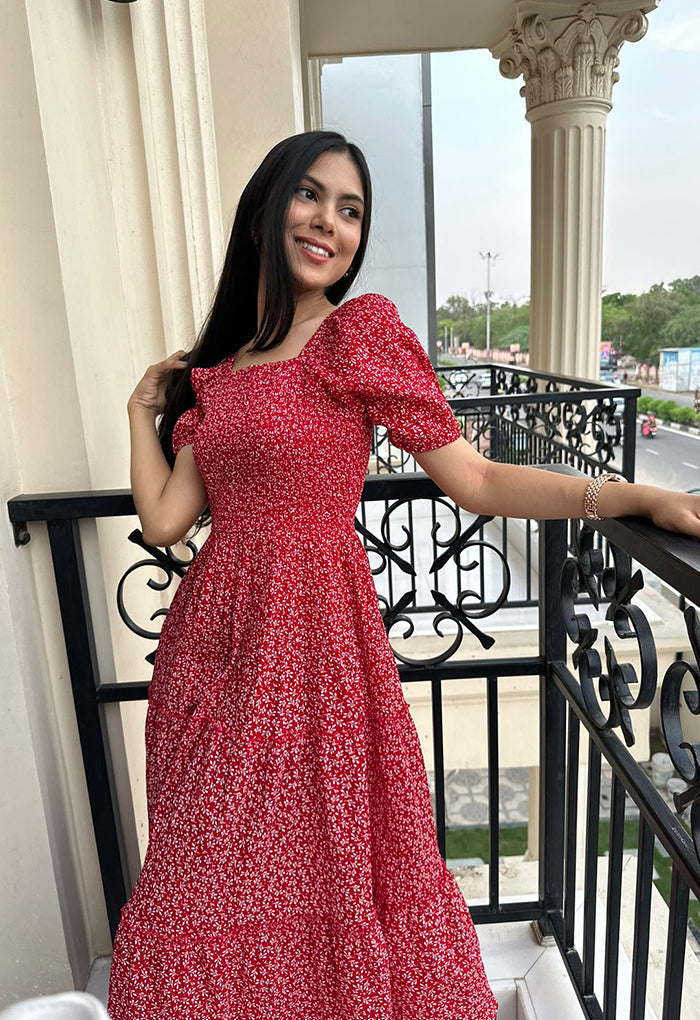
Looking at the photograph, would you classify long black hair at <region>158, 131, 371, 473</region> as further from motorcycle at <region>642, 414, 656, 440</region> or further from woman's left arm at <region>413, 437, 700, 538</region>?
motorcycle at <region>642, 414, 656, 440</region>

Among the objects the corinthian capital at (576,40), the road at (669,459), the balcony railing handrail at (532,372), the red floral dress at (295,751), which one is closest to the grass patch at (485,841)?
the road at (669,459)

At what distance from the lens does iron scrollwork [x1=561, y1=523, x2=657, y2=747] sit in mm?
828

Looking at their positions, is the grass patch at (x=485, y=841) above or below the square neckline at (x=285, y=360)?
below

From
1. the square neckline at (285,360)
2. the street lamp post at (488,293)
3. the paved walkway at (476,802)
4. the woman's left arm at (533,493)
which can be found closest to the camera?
the woman's left arm at (533,493)

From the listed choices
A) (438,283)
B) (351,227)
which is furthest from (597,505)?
(438,283)

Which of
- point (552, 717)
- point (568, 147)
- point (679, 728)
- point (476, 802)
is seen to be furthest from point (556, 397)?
point (476, 802)

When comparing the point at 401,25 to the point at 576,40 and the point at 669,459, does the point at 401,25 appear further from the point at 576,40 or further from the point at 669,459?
the point at 669,459

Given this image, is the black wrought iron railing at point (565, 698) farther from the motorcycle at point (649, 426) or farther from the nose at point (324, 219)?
the motorcycle at point (649, 426)

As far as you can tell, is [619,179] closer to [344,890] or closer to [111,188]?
[111,188]

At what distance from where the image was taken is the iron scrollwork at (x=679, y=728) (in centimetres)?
68

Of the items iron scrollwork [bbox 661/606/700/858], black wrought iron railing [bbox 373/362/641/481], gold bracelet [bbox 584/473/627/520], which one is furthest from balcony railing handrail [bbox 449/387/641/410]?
iron scrollwork [bbox 661/606/700/858]

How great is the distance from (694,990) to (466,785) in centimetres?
565

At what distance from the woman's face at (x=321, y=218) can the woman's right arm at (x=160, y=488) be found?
34cm

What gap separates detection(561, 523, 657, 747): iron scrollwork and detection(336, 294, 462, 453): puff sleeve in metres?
0.26
